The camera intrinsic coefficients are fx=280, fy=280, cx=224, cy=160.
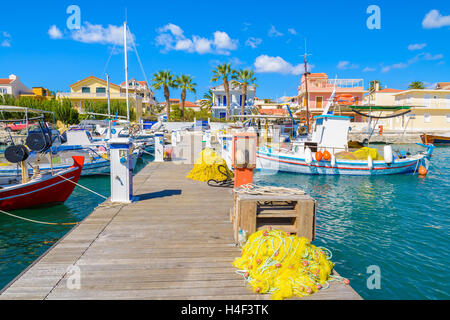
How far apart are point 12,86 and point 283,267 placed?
66610 millimetres

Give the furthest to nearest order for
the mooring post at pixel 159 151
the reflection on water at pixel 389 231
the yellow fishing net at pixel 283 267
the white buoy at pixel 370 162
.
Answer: the white buoy at pixel 370 162 < the mooring post at pixel 159 151 < the reflection on water at pixel 389 231 < the yellow fishing net at pixel 283 267

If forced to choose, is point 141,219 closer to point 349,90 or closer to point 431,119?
point 349,90

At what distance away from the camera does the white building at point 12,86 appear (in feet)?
173

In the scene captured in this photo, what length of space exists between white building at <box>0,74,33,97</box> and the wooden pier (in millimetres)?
59109

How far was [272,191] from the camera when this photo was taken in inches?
183

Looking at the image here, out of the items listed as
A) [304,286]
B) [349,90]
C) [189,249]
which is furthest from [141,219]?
[349,90]

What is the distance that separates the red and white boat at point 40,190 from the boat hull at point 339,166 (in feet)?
39.4

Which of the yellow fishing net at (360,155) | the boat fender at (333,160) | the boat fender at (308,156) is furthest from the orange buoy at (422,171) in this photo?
the boat fender at (308,156)

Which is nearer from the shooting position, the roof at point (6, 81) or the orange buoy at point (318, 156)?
the orange buoy at point (318, 156)

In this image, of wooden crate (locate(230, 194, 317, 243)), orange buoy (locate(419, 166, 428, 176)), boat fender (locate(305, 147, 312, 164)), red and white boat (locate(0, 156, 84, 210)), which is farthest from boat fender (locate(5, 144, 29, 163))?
orange buoy (locate(419, 166, 428, 176))

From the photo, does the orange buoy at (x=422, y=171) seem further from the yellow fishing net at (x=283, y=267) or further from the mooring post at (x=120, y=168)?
the mooring post at (x=120, y=168)

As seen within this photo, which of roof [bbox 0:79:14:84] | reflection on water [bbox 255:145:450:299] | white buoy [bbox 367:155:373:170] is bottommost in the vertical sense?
reflection on water [bbox 255:145:450:299]

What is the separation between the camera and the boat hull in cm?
1734

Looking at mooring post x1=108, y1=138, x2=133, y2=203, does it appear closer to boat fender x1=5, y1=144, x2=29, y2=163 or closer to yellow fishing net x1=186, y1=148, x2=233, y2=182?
yellow fishing net x1=186, y1=148, x2=233, y2=182
